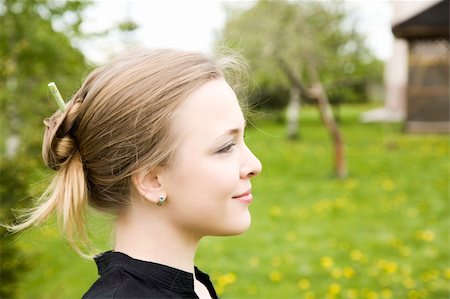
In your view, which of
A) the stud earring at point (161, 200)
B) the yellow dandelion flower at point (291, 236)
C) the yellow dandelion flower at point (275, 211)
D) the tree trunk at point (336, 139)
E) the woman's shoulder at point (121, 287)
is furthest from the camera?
the tree trunk at point (336, 139)

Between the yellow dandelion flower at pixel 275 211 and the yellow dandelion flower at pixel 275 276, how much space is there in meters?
2.40

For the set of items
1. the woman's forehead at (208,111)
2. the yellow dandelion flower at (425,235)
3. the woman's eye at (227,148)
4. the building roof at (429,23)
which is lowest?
the yellow dandelion flower at (425,235)

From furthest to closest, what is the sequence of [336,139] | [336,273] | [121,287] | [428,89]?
[428,89] → [336,139] → [336,273] → [121,287]

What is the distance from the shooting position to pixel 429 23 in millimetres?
6277

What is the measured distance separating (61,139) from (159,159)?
237mm

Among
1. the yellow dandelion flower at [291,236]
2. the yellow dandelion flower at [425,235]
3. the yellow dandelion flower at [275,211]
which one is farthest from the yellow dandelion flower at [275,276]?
the yellow dandelion flower at [275,211]

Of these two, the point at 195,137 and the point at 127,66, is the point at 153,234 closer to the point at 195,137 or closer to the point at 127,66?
the point at 195,137

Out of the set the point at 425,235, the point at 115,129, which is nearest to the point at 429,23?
the point at 425,235

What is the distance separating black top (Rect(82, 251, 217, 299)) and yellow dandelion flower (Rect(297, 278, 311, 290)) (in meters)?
4.25

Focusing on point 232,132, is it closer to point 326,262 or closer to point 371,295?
point 371,295

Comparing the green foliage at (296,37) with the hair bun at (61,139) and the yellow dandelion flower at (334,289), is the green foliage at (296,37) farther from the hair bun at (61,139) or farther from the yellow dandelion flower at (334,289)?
the hair bun at (61,139)

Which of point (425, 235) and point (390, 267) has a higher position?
point (390, 267)

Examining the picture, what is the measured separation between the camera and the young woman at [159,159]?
120 centimetres

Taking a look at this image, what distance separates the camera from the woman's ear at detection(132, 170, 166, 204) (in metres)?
1.22
